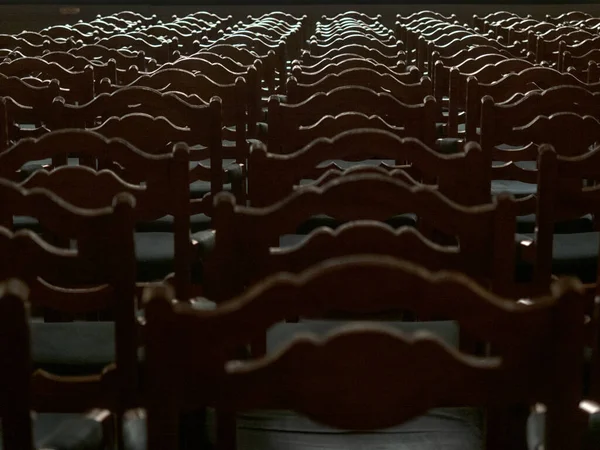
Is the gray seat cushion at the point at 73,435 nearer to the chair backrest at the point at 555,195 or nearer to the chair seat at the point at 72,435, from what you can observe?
the chair seat at the point at 72,435

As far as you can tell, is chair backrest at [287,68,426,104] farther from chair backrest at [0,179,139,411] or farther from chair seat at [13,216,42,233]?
chair backrest at [0,179,139,411]

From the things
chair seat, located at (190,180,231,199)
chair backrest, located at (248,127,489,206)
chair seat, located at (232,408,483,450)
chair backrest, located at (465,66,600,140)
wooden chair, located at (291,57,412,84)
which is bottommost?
chair seat, located at (232,408,483,450)

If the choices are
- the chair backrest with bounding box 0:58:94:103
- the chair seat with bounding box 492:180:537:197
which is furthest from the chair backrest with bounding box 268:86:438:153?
the chair backrest with bounding box 0:58:94:103

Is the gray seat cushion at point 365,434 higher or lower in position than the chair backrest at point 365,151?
lower

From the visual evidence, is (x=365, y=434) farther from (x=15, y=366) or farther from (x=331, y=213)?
(x=15, y=366)

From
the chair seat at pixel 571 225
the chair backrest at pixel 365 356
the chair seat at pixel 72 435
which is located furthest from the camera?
the chair seat at pixel 571 225

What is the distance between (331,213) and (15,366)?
29.6 inches

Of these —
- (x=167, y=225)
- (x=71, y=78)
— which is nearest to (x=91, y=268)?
(x=167, y=225)

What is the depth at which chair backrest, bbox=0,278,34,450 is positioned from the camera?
129 centimetres

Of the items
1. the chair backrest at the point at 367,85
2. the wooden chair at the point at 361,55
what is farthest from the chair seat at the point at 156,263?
the wooden chair at the point at 361,55

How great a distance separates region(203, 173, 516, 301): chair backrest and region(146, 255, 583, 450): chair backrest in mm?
302

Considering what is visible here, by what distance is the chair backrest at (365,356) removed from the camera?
125 cm

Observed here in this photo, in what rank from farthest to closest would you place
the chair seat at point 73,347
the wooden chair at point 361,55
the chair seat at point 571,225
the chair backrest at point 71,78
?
the wooden chair at point 361,55, the chair backrest at point 71,78, the chair seat at point 571,225, the chair seat at point 73,347

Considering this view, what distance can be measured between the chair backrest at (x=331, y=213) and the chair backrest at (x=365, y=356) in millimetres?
302
